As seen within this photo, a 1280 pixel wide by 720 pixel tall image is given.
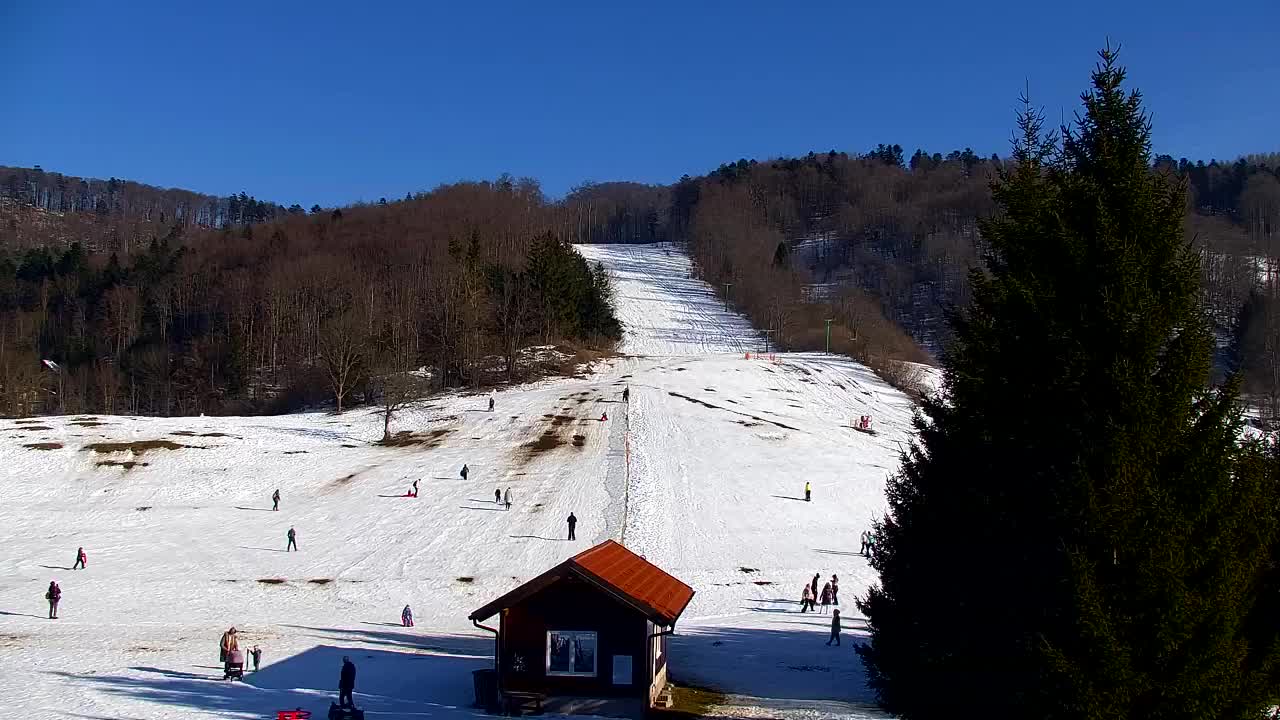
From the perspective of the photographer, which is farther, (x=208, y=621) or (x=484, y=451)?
(x=484, y=451)

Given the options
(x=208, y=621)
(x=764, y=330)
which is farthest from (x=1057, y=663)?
(x=764, y=330)

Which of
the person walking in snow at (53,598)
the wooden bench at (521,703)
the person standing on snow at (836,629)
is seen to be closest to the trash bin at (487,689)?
the wooden bench at (521,703)

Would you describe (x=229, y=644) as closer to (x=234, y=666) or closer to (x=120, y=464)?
(x=234, y=666)

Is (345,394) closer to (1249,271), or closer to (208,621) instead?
(208,621)

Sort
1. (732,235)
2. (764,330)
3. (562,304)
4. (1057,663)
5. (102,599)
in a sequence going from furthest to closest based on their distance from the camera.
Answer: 1. (732,235)
2. (764,330)
3. (562,304)
4. (102,599)
5. (1057,663)

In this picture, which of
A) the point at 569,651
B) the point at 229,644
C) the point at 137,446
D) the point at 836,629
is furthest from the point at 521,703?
the point at 137,446

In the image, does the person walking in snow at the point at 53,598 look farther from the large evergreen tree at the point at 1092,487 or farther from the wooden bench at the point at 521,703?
the large evergreen tree at the point at 1092,487
